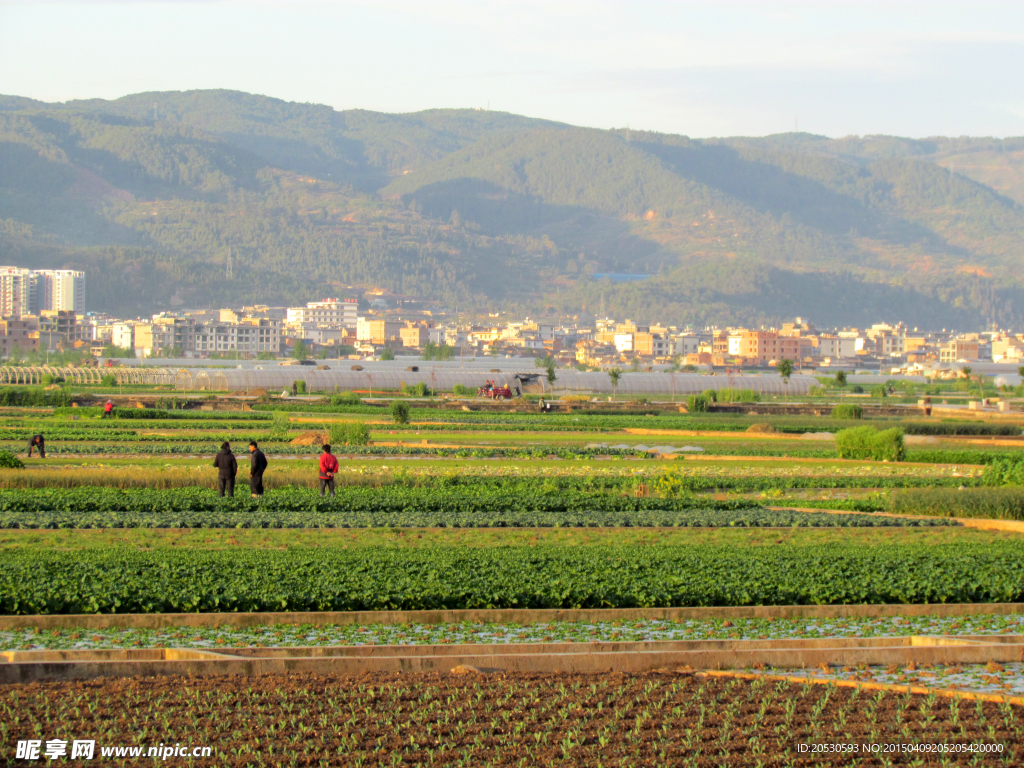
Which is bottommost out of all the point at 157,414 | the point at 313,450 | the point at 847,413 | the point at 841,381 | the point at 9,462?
the point at 313,450

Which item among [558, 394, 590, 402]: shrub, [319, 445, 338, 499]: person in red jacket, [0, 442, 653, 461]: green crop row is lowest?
[0, 442, 653, 461]: green crop row

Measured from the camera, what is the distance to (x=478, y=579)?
48.6 feet

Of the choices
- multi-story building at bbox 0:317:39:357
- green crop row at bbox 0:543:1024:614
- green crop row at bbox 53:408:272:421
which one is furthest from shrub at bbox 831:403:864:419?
multi-story building at bbox 0:317:39:357

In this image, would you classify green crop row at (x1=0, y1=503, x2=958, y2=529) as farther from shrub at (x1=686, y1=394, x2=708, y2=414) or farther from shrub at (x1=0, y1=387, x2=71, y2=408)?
shrub at (x1=0, y1=387, x2=71, y2=408)

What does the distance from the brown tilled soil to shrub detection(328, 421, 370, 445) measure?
103 ft

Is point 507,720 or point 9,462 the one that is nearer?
Answer: point 507,720

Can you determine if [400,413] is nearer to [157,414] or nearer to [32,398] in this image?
[157,414]

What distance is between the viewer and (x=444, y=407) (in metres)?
67.0

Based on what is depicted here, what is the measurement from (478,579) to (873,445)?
1139 inches

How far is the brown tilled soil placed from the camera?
8.97 metres

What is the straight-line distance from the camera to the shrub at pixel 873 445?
40469 mm

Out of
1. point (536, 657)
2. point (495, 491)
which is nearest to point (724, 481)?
point (495, 491)

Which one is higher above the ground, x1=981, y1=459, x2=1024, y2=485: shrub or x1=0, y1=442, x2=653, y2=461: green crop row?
x1=981, y1=459, x2=1024, y2=485: shrub

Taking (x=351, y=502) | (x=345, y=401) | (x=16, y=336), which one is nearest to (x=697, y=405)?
(x=345, y=401)
